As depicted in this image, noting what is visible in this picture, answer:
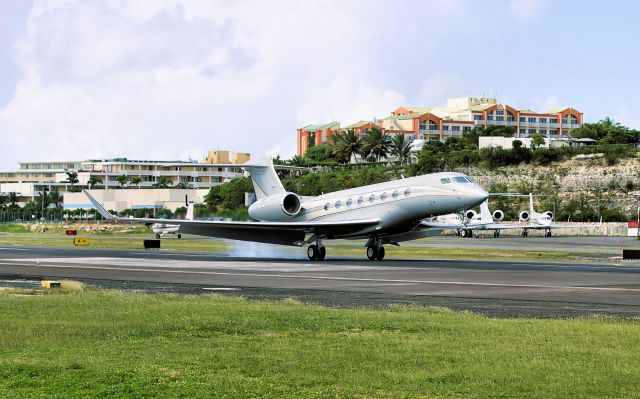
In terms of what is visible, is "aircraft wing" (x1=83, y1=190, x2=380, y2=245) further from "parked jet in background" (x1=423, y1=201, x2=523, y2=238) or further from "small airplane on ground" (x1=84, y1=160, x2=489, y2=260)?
"parked jet in background" (x1=423, y1=201, x2=523, y2=238)

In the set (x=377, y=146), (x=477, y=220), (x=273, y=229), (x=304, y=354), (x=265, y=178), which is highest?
(x=377, y=146)

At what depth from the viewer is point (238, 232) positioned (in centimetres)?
5041

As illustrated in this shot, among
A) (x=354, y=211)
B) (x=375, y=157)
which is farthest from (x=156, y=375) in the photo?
(x=375, y=157)

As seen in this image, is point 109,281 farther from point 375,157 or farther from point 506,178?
point 375,157

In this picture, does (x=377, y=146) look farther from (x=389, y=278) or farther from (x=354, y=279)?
(x=354, y=279)

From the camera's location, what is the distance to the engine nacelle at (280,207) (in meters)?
53.0

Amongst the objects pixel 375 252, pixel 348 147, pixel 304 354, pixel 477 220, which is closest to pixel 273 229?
pixel 375 252

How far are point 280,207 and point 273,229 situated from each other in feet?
10.2

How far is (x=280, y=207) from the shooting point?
53.1m

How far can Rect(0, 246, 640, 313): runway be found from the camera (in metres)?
26.4

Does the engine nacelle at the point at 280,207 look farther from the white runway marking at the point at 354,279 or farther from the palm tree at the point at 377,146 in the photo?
the palm tree at the point at 377,146

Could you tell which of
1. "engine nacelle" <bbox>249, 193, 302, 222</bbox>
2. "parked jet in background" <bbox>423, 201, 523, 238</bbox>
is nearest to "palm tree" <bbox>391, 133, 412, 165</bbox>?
"parked jet in background" <bbox>423, 201, 523, 238</bbox>

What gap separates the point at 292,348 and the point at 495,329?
4303 mm

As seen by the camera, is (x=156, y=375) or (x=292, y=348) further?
(x=292, y=348)
